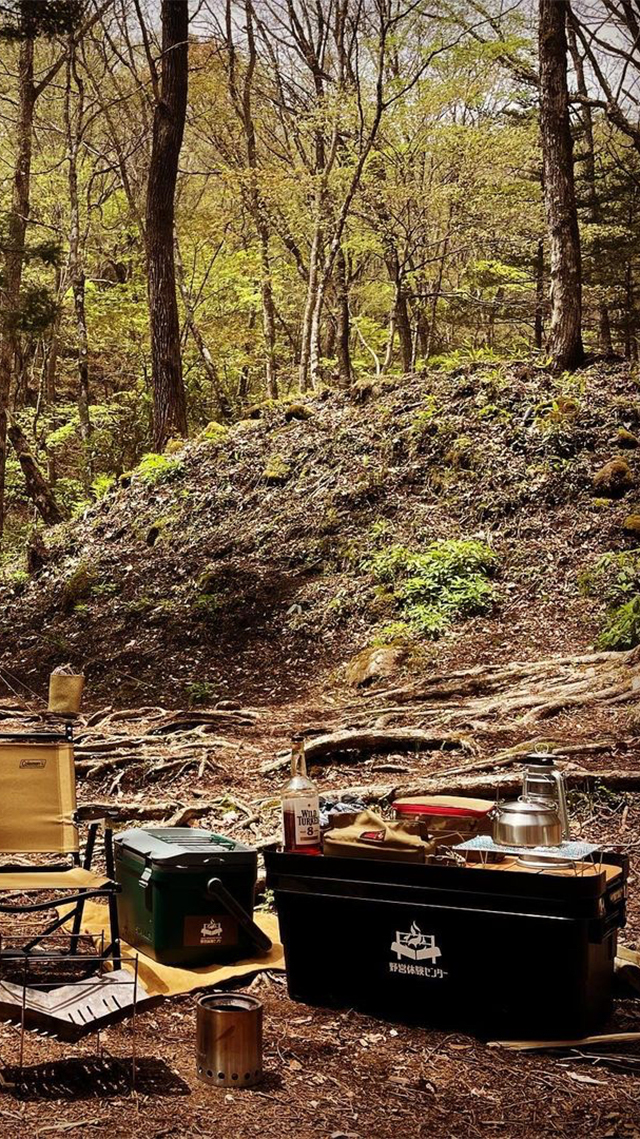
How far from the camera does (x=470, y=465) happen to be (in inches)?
473

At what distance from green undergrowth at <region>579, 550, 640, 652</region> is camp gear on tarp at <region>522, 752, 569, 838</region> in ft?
17.0

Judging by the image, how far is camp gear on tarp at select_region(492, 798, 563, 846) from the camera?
3504 mm

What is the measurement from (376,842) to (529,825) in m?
0.53

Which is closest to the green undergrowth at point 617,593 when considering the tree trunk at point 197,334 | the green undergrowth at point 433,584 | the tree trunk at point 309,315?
the green undergrowth at point 433,584

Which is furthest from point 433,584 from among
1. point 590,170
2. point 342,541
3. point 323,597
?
point 590,170

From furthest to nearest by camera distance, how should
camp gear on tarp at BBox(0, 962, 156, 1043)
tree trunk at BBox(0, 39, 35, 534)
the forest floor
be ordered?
tree trunk at BBox(0, 39, 35, 534), camp gear on tarp at BBox(0, 962, 156, 1043), the forest floor

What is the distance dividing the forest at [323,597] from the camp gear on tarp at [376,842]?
0.01 m

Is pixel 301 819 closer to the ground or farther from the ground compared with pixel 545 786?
closer to the ground

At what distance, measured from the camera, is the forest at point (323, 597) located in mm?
3242

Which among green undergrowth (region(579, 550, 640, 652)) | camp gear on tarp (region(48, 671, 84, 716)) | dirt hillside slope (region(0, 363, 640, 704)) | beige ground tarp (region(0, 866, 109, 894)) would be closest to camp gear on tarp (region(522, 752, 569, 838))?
beige ground tarp (region(0, 866, 109, 894))

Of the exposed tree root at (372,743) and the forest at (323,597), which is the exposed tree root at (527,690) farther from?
the exposed tree root at (372,743)

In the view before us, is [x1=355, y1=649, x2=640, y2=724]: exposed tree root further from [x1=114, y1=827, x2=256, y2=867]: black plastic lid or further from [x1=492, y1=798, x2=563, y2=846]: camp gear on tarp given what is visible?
[x1=492, y1=798, x2=563, y2=846]: camp gear on tarp

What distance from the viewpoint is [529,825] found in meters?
3.51

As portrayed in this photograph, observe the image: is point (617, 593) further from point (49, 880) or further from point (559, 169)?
point (49, 880)
